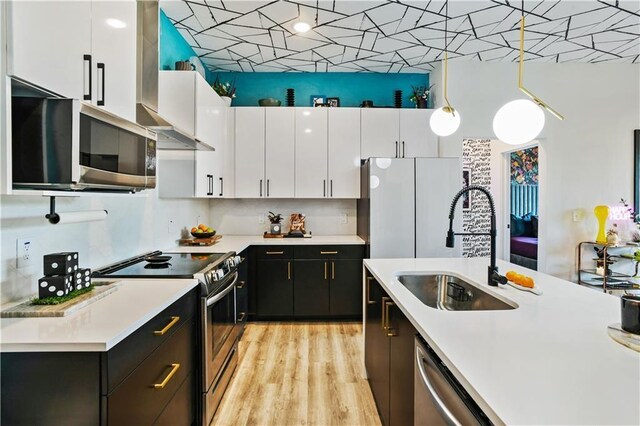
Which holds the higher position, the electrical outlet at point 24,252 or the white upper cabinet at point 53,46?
the white upper cabinet at point 53,46

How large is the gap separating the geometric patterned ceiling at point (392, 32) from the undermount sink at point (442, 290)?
2.22 m

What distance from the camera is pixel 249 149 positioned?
4.07 m

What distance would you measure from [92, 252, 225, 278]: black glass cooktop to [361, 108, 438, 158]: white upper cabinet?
2.28m

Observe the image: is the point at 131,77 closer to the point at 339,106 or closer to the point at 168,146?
the point at 168,146

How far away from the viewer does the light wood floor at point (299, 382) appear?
7.21ft

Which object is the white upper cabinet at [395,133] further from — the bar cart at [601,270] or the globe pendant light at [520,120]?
the globe pendant light at [520,120]

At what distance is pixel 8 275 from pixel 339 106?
3.62 meters

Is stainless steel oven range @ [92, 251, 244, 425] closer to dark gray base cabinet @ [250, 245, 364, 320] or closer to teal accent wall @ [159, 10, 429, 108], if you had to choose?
dark gray base cabinet @ [250, 245, 364, 320]

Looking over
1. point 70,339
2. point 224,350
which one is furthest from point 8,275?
point 224,350

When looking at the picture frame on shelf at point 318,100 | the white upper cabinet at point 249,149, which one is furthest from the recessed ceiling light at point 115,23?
the picture frame on shelf at point 318,100

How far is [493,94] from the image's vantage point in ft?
13.6

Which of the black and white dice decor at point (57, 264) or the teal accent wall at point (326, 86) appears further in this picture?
the teal accent wall at point (326, 86)

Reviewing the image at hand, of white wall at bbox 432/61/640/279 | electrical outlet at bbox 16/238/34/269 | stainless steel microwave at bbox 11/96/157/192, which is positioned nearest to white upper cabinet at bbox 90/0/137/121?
stainless steel microwave at bbox 11/96/157/192

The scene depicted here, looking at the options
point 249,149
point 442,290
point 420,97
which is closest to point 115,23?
point 442,290
